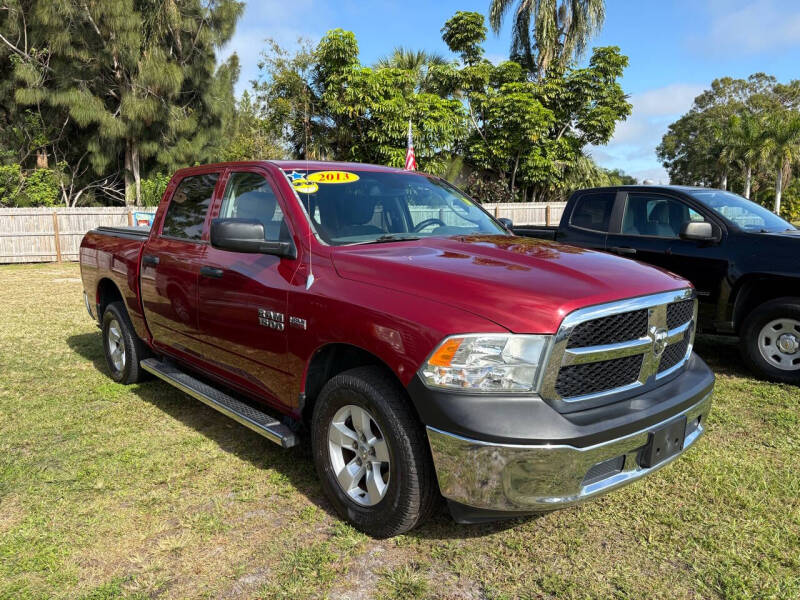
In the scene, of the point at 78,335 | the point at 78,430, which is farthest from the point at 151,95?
the point at 78,430

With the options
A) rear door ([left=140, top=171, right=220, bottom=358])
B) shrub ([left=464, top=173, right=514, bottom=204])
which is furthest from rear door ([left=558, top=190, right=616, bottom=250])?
shrub ([left=464, top=173, right=514, bottom=204])

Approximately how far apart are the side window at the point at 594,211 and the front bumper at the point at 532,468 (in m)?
4.50

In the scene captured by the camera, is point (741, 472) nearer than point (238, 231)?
No

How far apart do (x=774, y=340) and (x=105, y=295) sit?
6.16 m

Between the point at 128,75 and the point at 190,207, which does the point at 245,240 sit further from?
the point at 128,75

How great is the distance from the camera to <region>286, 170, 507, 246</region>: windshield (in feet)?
11.7

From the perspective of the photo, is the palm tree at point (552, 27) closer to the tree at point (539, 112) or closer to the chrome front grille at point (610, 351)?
the tree at point (539, 112)

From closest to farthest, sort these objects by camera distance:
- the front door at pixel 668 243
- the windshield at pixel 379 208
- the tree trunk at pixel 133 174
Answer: the windshield at pixel 379 208
the front door at pixel 668 243
the tree trunk at pixel 133 174

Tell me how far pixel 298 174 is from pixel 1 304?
9.02m

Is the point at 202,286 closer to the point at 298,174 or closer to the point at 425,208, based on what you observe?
the point at 298,174

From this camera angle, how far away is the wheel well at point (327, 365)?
3167mm

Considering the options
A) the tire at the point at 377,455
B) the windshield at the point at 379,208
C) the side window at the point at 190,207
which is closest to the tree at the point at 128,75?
the side window at the point at 190,207

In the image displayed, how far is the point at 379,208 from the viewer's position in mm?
3838

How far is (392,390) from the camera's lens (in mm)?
2785
